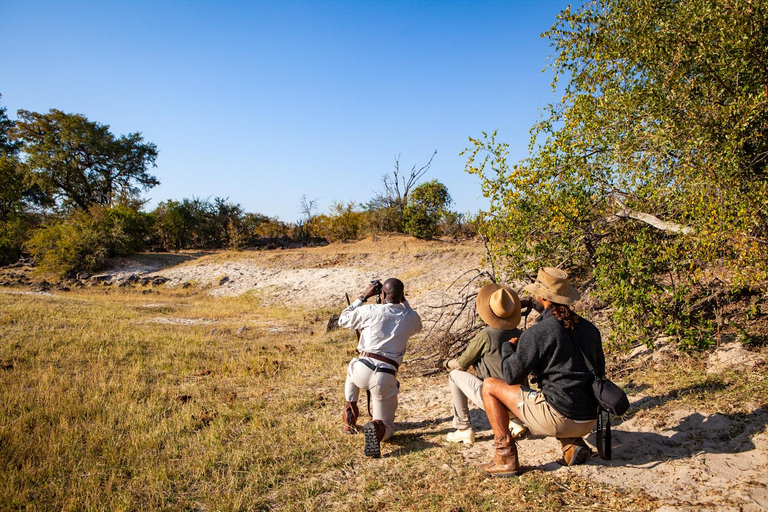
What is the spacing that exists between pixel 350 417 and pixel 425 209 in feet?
76.8

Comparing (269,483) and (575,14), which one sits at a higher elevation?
(575,14)

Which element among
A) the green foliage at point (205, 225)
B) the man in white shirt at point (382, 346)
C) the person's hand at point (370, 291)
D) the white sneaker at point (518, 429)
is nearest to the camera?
the white sneaker at point (518, 429)

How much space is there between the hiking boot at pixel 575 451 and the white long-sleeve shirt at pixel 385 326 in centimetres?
174

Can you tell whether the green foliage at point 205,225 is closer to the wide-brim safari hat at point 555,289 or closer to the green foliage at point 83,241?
the green foliage at point 83,241

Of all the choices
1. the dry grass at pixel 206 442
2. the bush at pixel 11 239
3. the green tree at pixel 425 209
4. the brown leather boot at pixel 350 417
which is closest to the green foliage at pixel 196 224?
the bush at pixel 11 239

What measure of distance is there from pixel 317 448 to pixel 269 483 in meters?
0.75

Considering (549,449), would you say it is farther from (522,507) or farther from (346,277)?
(346,277)

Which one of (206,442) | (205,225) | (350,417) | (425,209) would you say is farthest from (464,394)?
(205,225)

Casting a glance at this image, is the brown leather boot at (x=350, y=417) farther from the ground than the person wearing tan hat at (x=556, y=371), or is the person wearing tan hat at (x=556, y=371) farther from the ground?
the person wearing tan hat at (x=556, y=371)

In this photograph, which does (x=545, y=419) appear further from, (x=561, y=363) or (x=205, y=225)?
(x=205, y=225)

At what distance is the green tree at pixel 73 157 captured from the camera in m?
33.5

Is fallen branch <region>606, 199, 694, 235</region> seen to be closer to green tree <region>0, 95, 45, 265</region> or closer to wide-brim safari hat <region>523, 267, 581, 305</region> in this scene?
wide-brim safari hat <region>523, 267, 581, 305</region>

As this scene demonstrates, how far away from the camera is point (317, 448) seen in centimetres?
474

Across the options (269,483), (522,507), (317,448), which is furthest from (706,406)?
(269,483)
